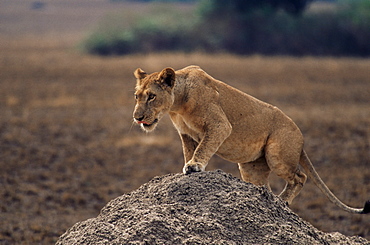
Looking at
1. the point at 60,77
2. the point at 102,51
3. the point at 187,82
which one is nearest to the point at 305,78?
the point at 60,77

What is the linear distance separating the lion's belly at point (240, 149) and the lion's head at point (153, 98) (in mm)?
898

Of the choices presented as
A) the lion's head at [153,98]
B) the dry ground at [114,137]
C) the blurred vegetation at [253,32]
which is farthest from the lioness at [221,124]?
the blurred vegetation at [253,32]

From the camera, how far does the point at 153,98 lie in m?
5.57

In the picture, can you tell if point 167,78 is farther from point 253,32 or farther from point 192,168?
point 253,32

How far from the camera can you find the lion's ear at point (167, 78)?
18.5 ft

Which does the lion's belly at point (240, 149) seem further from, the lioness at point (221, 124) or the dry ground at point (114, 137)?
the dry ground at point (114, 137)

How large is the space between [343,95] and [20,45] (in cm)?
2792

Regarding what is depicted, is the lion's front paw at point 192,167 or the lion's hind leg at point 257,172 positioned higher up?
the lion's front paw at point 192,167

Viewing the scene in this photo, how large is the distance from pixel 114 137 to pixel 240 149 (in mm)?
10577

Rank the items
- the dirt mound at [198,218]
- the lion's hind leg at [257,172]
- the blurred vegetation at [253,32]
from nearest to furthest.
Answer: the dirt mound at [198,218], the lion's hind leg at [257,172], the blurred vegetation at [253,32]

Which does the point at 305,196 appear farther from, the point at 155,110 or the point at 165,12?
the point at 165,12

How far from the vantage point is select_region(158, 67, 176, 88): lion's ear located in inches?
222

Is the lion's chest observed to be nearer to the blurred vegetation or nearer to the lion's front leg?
the lion's front leg

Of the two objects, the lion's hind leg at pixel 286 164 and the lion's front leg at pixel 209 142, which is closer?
the lion's front leg at pixel 209 142
